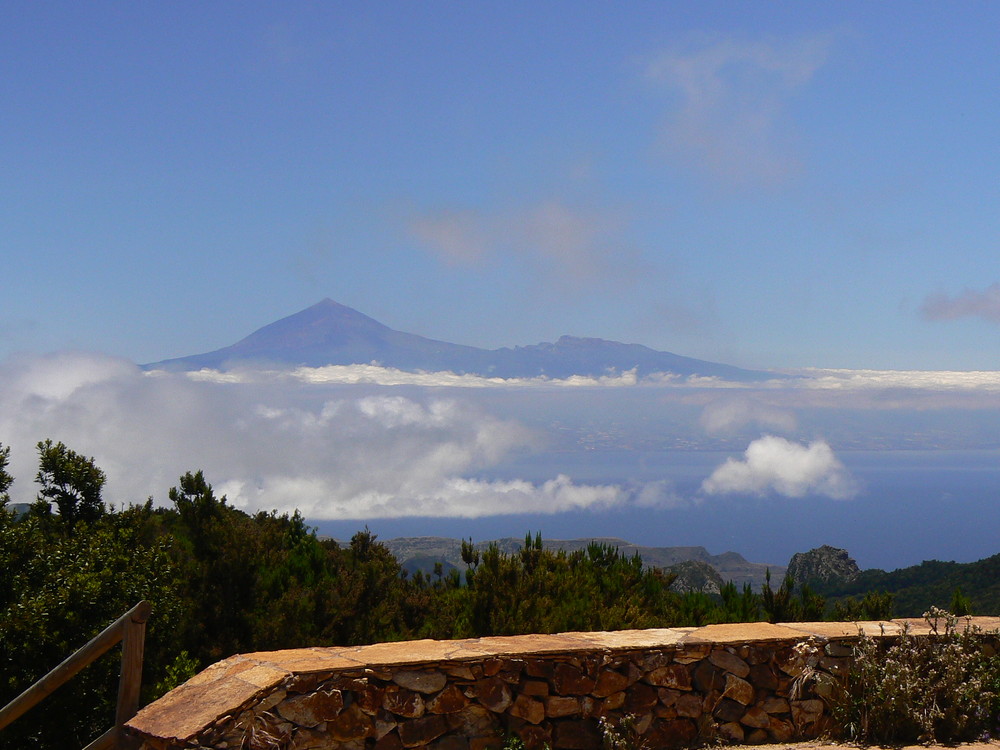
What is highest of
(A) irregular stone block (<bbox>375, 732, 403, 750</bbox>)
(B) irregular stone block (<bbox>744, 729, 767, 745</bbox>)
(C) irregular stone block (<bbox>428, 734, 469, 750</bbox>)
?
(A) irregular stone block (<bbox>375, 732, 403, 750</bbox>)

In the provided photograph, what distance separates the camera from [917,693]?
23.5 feet

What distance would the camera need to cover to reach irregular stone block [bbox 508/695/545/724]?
649 centimetres

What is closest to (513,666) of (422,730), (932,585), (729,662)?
(422,730)

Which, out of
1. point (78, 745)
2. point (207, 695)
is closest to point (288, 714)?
point (207, 695)

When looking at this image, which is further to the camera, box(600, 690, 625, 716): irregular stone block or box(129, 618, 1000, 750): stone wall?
box(600, 690, 625, 716): irregular stone block

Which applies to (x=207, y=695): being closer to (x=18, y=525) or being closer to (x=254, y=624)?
(x=254, y=624)

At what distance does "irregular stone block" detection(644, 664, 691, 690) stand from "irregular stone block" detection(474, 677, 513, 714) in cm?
119

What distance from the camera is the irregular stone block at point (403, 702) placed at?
240 inches

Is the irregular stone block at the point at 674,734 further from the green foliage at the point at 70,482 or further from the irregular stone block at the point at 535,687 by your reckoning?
the green foliage at the point at 70,482

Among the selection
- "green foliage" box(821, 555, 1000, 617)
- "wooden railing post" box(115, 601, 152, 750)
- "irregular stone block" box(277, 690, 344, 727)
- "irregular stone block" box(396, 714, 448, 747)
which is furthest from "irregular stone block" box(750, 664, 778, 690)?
"green foliage" box(821, 555, 1000, 617)

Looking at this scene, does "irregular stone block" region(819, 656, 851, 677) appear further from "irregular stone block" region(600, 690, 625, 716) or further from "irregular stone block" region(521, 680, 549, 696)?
"irregular stone block" region(521, 680, 549, 696)

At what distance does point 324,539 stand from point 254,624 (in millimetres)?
6630

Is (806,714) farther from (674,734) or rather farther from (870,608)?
(870,608)

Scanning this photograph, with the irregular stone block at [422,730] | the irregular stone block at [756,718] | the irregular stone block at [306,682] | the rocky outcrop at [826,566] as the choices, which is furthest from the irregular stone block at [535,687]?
the rocky outcrop at [826,566]
